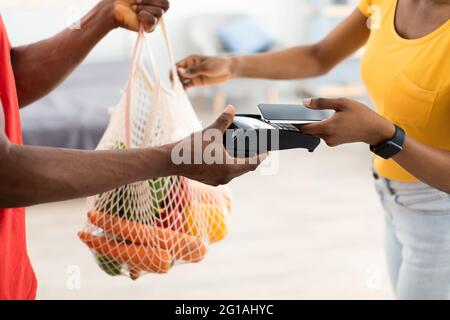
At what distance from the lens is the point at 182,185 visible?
105 cm

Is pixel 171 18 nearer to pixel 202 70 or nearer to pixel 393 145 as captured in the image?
pixel 202 70

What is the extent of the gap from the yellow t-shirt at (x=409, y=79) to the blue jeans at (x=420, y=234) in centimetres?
4

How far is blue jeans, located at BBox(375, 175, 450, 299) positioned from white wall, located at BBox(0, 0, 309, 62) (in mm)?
2656

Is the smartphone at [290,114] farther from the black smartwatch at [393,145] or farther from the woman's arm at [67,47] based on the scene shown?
the woman's arm at [67,47]

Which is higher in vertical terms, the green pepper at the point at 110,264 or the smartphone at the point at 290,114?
the smartphone at the point at 290,114

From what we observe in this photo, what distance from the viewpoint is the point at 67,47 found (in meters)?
1.04

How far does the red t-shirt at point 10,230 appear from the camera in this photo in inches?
31.9

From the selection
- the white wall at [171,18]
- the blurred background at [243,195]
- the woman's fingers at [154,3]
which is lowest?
the blurred background at [243,195]

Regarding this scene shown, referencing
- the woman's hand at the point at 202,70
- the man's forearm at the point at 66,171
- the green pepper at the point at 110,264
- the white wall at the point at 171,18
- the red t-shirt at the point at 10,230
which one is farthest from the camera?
the white wall at the point at 171,18

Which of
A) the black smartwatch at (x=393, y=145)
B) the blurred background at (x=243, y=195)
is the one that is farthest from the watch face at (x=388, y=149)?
the blurred background at (x=243, y=195)

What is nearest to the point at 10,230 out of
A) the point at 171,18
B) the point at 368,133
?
the point at 368,133

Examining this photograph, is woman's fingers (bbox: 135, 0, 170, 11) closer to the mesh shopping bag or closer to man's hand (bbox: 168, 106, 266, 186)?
the mesh shopping bag

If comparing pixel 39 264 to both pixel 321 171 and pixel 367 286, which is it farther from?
pixel 321 171

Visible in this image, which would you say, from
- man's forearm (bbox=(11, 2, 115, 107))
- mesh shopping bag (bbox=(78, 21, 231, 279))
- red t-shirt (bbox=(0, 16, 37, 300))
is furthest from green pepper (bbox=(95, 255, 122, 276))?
man's forearm (bbox=(11, 2, 115, 107))
